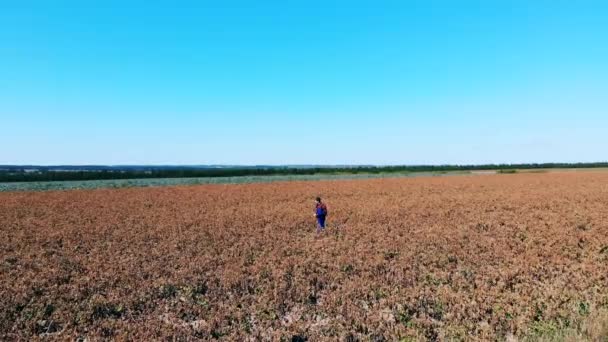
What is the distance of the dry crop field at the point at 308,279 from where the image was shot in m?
7.31

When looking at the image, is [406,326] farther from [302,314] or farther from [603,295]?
[603,295]

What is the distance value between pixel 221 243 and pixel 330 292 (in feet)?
22.6

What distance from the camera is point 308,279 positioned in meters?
10.2

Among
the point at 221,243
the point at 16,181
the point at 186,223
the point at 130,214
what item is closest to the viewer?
the point at 221,243

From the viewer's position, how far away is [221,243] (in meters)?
15.2

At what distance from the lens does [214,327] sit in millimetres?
7398

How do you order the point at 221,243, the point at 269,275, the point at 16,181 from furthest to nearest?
the point at 16,181 → the point at 221,243 → the point at 269,275

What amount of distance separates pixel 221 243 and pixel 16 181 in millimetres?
69314

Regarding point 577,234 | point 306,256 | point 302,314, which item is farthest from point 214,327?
point 577,234

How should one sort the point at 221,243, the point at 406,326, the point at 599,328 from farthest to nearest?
1. the point at 221,243
2. the point at 406,326
3. the point at 599,328

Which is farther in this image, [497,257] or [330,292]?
[497,257]

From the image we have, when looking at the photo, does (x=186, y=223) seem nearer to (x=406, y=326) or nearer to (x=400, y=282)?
(x=400, y=282)

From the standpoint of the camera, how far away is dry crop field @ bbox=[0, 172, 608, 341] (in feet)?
24.0

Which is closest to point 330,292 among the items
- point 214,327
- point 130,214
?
point 214,327
